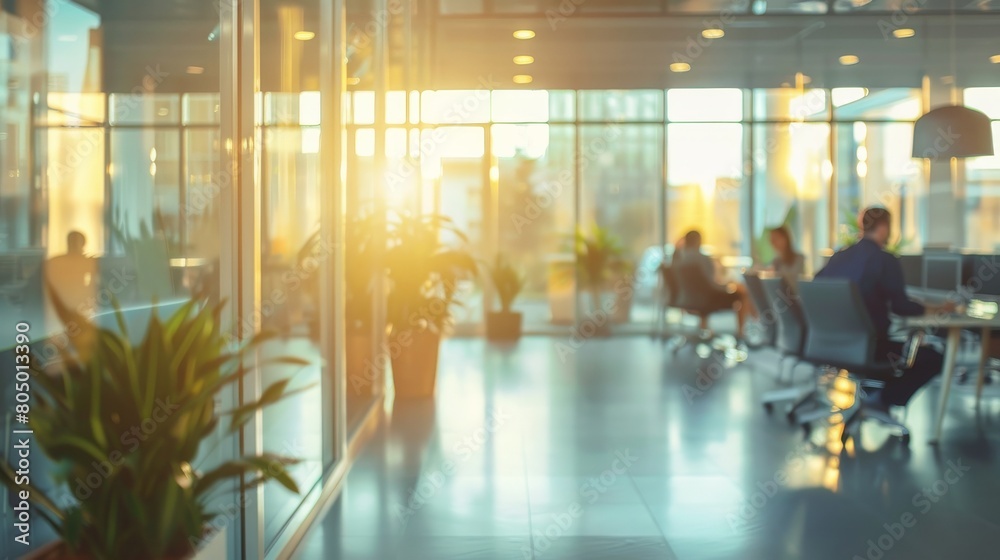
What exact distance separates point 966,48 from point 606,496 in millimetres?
9614

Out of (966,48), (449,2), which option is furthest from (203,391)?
(966,48)

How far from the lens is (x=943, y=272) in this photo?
7383mm

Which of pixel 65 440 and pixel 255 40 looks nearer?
pixel 65 440

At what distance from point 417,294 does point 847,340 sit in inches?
116

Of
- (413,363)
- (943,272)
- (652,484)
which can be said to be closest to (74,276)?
(652,484)

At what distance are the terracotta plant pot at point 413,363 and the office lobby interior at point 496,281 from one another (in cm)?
3

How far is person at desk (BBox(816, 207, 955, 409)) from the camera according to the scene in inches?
214

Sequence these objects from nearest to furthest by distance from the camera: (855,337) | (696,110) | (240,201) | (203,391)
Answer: (203,391) → (240,201) → (855,337) → (696,110)

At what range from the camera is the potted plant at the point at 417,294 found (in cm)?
691

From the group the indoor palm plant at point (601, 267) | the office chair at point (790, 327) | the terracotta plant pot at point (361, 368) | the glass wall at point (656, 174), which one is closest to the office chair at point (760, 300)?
the office chair at point (790, 327)

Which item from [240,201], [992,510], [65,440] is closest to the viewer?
[65,440]

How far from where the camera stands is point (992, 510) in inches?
164

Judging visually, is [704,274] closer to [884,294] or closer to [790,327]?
[790,327]

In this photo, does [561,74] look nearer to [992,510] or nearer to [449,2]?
[449,2]
